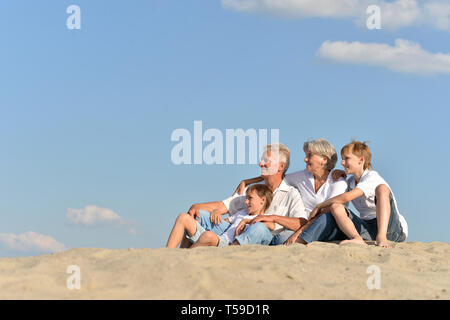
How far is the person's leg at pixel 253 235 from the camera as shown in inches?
265

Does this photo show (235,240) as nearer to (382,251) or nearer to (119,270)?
(382,251)

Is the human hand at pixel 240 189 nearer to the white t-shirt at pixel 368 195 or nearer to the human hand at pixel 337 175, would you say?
the human hand at pixel 337 175

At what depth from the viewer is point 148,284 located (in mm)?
4520

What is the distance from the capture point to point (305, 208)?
7449 mm

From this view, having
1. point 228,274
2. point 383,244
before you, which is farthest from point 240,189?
point 228,274

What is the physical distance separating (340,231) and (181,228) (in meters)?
1.98

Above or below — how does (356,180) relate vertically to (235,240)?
above

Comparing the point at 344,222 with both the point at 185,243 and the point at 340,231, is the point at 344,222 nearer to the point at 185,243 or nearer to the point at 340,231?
the point at 340,231

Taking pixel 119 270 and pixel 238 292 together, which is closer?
pixel 238 292

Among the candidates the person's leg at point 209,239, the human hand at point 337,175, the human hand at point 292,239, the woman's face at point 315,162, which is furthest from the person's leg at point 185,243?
the human hand at point 337,175
